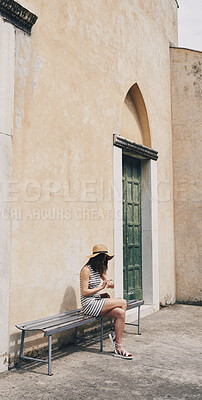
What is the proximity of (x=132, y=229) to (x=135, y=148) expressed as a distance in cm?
151

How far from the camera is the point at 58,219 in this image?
531cm

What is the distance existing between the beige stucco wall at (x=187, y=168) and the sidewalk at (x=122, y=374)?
2.81 m

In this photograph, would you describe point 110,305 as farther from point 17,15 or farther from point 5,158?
point 17,15

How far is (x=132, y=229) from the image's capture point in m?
7.66

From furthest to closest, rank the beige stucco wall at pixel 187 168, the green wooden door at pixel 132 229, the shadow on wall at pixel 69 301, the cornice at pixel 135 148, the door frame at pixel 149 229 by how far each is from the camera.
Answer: the beige stucco wall at pixel 187 168
the door frame at pixel 149 229
the green wooden door at pixel 132 229
the cornice at pixel 135 148
the shadow on wall at pixel 69 301

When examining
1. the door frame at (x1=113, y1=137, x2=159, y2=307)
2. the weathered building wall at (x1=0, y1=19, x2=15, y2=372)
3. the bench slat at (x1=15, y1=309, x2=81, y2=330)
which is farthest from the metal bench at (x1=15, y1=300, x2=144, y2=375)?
the door frame at (x1=113, y1=137, x2=159, y2=307)

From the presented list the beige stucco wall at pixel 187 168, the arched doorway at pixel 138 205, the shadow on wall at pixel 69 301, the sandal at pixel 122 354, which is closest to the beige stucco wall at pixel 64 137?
the shadow on wall at pixel 69 301

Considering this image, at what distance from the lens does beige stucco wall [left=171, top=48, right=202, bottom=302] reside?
8.70 meters

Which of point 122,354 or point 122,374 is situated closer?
point 122,374

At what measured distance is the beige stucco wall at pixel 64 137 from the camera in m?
4.75

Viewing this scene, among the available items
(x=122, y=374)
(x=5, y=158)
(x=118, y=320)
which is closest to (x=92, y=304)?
(x=118, y=320)

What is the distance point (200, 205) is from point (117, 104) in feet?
10.2

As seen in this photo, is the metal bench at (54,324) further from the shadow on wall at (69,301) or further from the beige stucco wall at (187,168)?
the beige stucco wall at (187,168)

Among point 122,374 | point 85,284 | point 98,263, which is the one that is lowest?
point 122,374
